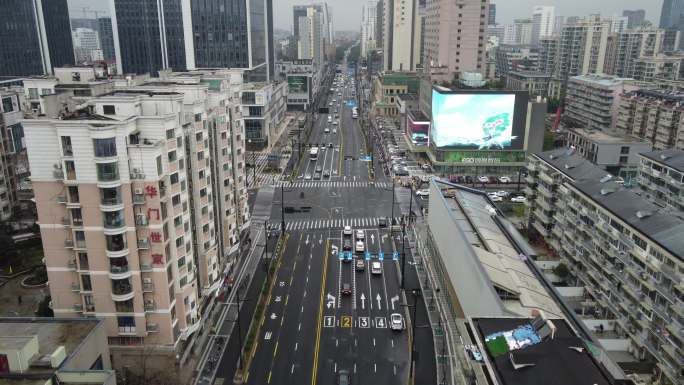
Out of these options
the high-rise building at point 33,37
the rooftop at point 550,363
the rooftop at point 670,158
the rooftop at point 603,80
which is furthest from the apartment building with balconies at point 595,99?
the high-rise building at point 33,37

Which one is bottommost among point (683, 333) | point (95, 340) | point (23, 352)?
point (683, 333)

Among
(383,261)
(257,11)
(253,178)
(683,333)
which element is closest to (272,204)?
(253,178)

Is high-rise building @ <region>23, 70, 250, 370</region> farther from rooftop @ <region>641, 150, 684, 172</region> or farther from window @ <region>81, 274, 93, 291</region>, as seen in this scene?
rooftop @ <region>641, 150, 684, 172</region>

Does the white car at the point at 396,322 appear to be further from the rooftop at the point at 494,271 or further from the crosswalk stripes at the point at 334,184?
the crosswalk stripes at the point at 334,184

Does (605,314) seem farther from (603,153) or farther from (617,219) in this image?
(603,153)

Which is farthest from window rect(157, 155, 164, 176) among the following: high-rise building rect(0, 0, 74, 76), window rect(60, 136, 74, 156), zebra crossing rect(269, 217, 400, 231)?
high-rise building rect(0, 0, 74, 76)

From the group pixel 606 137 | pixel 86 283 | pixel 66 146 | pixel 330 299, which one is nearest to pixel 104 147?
pixel 66 146
